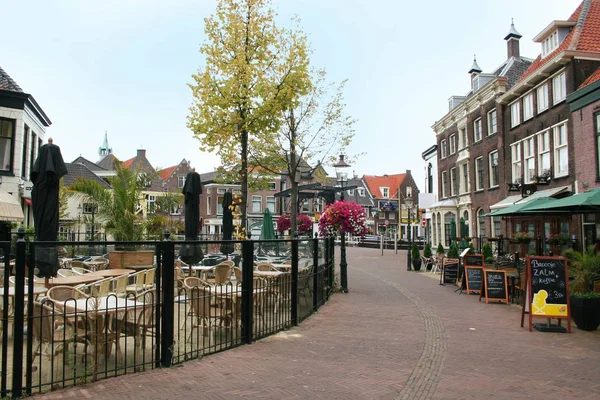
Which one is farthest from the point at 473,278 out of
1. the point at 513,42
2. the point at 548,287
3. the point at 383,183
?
the point at 383,183

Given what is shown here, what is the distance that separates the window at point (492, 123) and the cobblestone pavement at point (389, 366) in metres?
19.1

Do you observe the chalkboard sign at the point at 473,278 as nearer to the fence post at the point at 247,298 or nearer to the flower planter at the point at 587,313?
the flower planter at the point at 587,313

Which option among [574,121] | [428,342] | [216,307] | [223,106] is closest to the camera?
[216,307]

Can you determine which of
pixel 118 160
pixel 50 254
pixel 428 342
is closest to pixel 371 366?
pixel 428 342

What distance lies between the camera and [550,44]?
22.1 meters

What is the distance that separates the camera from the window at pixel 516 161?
941 inches

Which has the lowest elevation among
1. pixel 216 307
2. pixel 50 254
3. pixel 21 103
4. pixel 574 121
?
pixel 216 307

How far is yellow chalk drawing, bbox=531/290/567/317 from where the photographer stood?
8.65 m

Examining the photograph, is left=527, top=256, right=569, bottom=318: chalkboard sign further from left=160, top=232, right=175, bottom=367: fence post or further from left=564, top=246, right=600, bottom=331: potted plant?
left=160, top=232, right=175, bottom=367: fence post

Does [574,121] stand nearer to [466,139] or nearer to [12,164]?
[466,139]

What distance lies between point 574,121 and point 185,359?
56.1 ft

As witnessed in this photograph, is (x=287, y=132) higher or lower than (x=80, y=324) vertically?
higher

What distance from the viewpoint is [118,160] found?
1867cm

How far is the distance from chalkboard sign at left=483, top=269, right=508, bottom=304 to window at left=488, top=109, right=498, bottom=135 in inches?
642
